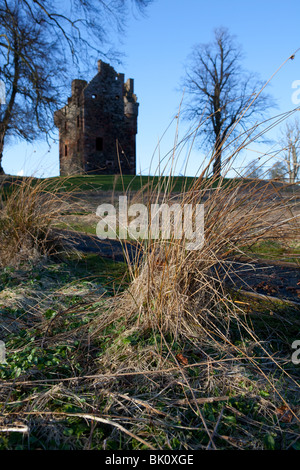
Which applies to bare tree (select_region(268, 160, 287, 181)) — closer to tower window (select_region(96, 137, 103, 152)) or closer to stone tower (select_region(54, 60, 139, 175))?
stone tower (select_region(54, 60, 139, 175))

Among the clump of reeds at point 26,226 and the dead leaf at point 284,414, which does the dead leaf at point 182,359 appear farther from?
the clump of reeds at point 26,226

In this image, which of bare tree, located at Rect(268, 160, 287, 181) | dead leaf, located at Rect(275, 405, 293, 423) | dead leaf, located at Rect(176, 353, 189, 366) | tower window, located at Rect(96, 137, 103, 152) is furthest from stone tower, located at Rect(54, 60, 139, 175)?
dead leaf, located at Rect(275, 405, 293, 423)

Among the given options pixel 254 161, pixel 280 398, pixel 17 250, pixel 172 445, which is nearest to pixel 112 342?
pixel 172 445

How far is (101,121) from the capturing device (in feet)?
85.3

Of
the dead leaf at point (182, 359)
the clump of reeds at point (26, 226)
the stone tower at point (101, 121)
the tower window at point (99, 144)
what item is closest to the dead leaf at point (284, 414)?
the dead leaf at point (182, 359)

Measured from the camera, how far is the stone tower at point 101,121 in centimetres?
2534

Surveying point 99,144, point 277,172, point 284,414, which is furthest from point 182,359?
point 99,144

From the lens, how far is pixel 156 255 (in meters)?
2.20

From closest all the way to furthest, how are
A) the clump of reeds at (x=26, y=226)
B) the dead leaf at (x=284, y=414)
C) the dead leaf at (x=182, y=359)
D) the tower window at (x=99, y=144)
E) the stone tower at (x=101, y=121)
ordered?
1. the dead leaf at (x=284, y=414)
2. the dead leaf at (x=182, y=359)
3. the clump of reeds at (x=26, y=226)
4. the stone tower at (x=101, y=121)
5. the tower window at (x=99, y=144)

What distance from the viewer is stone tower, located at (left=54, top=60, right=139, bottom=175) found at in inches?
998

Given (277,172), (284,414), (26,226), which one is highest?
(277,172)

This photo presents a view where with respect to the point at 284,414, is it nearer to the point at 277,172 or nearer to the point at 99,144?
the point at 277,172

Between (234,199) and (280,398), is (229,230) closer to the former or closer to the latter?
(234,199)

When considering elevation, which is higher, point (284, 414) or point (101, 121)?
point (101, 121)
